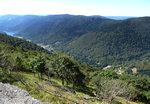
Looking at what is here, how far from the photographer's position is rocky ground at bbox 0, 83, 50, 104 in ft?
59.0

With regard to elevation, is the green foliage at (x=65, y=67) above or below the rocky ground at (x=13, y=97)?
below

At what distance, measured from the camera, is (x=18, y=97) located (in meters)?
19.1

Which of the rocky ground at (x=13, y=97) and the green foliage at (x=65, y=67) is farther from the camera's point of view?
the green foliage at (x=65, y=67)

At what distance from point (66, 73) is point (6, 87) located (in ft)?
82.4

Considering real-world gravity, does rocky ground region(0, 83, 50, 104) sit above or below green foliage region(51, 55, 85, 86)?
above

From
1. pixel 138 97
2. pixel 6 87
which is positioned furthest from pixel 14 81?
pixel 138 97

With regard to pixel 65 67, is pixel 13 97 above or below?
above

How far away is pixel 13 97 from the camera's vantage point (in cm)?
1906

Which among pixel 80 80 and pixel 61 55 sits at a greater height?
pixel 61 55

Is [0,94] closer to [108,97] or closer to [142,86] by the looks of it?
[108,97]

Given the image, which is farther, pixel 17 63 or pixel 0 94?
pixel 17 63

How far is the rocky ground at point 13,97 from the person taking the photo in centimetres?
1797

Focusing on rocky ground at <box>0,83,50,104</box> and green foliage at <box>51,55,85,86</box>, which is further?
green foliage at <box>51,55,85,86</box>

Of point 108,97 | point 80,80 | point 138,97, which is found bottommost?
point 138,97
